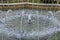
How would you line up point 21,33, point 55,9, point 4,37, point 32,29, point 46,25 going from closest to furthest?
1. point 4,37
2. point 21,33
3. point 32,29
4. point 46,25
5. point 55,9

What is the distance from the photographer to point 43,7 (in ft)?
21.1

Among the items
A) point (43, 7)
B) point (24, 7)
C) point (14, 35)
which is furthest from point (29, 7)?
point (14, 35)

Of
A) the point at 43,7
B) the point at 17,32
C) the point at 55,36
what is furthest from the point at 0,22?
the point at 43,7

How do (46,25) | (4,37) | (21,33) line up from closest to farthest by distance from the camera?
(4,37)
(21,33)
(46,25)

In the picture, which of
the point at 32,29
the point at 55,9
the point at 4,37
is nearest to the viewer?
the point at 4,37

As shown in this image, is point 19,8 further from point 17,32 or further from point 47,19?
point 17,32

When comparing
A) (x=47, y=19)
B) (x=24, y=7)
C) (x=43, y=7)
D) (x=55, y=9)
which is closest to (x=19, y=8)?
(x=24, y=7)

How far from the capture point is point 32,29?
3.89m

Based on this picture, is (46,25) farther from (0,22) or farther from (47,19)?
(0,22)

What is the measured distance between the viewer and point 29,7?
6398 mm

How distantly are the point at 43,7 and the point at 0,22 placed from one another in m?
2.52

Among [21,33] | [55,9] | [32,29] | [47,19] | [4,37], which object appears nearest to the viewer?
[4,37]

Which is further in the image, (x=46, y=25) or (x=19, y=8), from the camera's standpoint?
(x=19, y=8)

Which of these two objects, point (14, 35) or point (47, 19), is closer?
point (14, 35)
